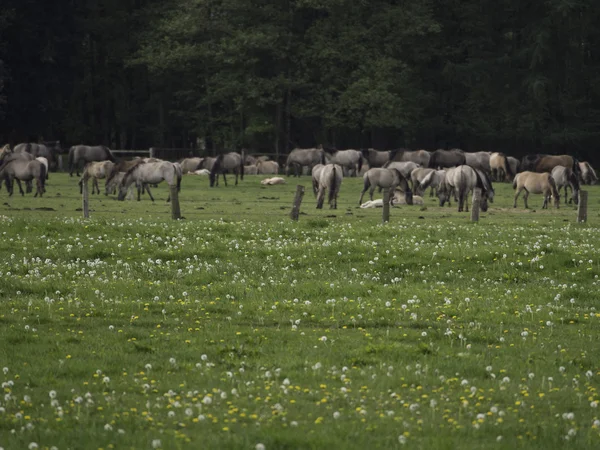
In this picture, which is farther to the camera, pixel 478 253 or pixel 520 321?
pixel 478 253

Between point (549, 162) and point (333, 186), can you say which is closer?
point (333, 186)

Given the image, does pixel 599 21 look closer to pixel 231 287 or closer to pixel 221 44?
pixel 221 44

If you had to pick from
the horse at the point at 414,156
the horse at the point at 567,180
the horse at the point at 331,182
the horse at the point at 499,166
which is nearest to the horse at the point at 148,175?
the horse at the point at 331,182

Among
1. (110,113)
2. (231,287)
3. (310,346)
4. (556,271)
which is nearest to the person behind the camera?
(310,346)

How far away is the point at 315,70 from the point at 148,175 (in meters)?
40.8

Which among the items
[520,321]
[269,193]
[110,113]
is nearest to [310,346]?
[520,321]

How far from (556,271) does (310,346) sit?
30.9 ft

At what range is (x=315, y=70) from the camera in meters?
88.9

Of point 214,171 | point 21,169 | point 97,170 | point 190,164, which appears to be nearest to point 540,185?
point 214,171

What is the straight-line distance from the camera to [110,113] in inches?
3784

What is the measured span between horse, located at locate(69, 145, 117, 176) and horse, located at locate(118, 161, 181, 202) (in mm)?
22090

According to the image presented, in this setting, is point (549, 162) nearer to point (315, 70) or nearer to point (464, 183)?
point (315, 70)

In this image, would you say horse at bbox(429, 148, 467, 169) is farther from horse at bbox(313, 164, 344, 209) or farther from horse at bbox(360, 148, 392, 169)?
horse at bbox(313, 164, 344, 209)

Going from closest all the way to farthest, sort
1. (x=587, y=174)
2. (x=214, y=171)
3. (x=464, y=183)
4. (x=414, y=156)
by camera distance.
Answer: (x=464, y=183) < (x=214, y=171) < (x=587, y=174) < (x=414, y=156)
